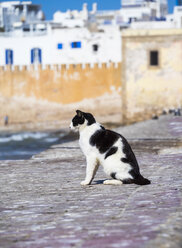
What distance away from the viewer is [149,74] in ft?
96.5

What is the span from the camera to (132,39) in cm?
2900

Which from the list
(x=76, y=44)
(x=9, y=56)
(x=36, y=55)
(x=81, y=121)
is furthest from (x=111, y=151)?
(x=9, y=56)

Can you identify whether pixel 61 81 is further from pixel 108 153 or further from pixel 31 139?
pixel 108 153

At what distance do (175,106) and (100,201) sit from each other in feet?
80.5

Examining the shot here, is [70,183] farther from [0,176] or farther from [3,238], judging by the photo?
[3,238]

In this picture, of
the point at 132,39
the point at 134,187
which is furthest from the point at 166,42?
the point at 134,187

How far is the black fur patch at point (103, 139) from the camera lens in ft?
21.8

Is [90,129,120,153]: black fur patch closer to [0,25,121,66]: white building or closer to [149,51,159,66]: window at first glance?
[149,51,159,66]: window

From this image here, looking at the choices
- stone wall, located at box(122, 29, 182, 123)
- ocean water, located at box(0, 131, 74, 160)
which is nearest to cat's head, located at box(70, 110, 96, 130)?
ocean water, located at box(0, 131, 74, 160)

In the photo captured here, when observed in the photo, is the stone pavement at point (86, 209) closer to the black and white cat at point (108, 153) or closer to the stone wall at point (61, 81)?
the black and white cat at point (108, 153)

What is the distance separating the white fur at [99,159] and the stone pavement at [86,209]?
0.42 ft

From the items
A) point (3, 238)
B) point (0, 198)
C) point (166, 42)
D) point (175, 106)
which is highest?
point (3, 238)

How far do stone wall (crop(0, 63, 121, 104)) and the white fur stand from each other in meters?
27.8

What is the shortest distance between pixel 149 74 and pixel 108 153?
23063 mm
